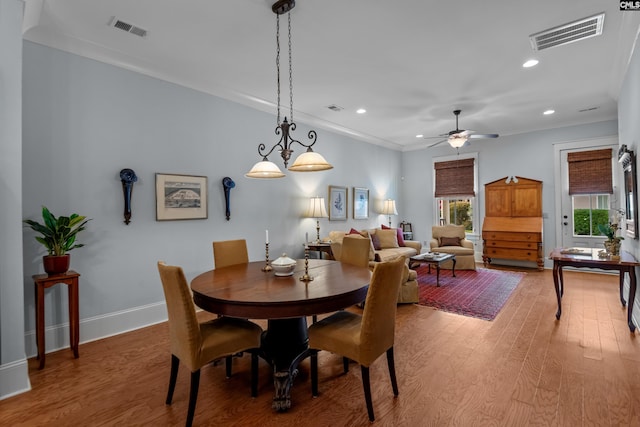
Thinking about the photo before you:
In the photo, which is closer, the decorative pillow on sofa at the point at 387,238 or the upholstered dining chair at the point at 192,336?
the upholstered dining chair at the point at 192,336

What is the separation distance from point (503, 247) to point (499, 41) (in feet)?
15.4

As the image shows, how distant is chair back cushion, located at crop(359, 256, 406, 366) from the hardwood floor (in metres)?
0.42

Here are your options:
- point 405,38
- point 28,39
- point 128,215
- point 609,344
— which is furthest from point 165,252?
point 609,344

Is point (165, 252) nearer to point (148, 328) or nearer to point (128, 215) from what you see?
point (128, 215)

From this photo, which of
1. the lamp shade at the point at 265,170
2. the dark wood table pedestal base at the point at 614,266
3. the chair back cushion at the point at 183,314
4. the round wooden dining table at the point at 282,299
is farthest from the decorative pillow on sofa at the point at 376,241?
the chair back cushion at the point at 183,314

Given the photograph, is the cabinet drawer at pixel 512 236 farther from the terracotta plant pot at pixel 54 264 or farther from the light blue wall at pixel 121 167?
the terracotta plant pot at pixel 54 264

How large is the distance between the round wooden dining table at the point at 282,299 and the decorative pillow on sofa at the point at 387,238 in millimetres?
3870

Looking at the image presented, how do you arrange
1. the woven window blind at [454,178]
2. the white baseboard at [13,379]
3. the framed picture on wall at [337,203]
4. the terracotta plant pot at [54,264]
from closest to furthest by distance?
the white baseboard at [13,379]
the terracotta plant pot at [54,264]
the framed picture on wall at [337,203]
the woven window blind at [454,178]

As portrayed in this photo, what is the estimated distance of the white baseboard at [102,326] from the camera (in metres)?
2.95

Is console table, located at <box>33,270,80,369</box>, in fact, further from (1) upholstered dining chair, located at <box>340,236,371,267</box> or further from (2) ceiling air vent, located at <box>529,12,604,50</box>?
(2) ceiling air vent, located at <box>529,12,604,50</box>

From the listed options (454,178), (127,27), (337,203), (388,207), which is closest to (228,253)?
(127,27)

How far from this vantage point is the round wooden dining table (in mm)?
1922

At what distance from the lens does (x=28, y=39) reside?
2.91 m

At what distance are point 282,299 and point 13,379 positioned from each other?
2099mm
